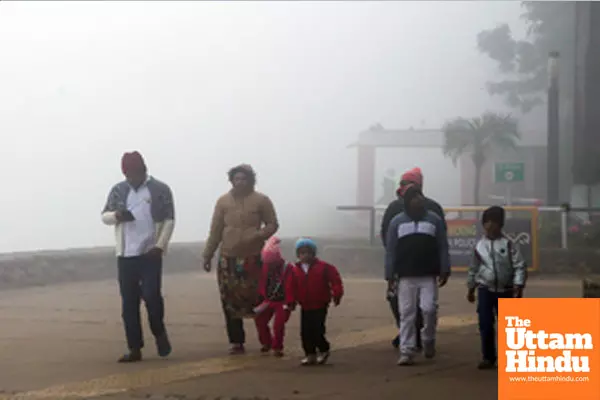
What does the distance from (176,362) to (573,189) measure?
59.7 ft

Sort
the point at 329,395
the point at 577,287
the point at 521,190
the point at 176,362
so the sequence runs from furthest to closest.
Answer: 1. the point at 521,190
2. the point at 577,287
3. the point at 176,362
4. the point at 329,395

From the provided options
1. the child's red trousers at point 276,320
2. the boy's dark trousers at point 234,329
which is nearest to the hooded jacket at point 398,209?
the child's red trousers at point 276,320

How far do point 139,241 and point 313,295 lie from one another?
1418 millimetres

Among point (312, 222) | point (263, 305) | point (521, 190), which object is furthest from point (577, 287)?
point (312, 222)

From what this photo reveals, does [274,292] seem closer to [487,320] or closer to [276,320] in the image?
[276,320]

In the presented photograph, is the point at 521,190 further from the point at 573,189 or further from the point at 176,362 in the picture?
the point at 176,362

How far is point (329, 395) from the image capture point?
6004 millimetres

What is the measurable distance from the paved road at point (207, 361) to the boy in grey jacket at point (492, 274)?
0.86 feet

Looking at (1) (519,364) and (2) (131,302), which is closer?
(1) (519,364)

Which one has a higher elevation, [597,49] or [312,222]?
[597,49]

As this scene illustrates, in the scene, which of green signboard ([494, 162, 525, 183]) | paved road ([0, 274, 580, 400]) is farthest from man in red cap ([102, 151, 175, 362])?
green signboard ([494, 162, 525, 183])

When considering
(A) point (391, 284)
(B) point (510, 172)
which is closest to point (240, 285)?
(A) point (391, 284)

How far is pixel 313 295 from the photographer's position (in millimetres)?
7250

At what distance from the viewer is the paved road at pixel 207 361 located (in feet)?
20.5
